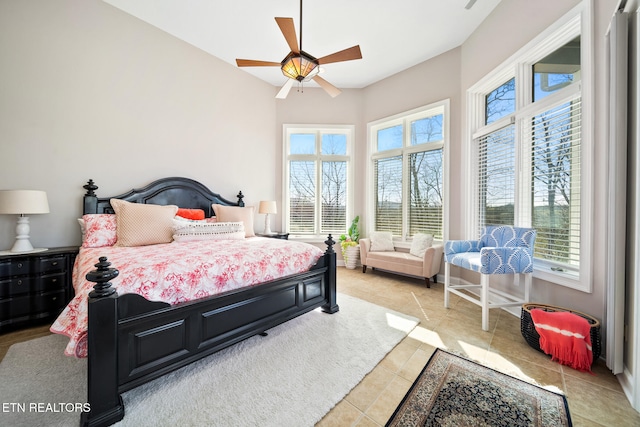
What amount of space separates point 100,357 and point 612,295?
10.5 ft

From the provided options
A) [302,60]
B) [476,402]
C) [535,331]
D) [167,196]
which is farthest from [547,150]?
[167,196]

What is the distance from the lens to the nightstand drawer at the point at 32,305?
7.43ft

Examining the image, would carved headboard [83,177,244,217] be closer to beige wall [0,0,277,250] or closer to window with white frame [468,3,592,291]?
beige wall [0,0,277,250]

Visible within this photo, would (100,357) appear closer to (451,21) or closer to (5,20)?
(5,20)

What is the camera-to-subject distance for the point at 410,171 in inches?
178

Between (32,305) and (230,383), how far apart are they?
7.62ft

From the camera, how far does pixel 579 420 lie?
137 centimetres

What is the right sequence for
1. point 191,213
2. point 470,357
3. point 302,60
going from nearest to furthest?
point 470,357 → point 302,60 → point 191,213

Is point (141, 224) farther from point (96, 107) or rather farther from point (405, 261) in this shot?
point (405, 261)

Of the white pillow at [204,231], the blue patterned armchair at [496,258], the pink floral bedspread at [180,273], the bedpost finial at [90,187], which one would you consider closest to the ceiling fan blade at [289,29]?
the pink floral bedspread at [180,273]

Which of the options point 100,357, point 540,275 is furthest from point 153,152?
point 540,275

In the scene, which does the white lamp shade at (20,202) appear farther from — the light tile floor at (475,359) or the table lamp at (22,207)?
the light tile floor at (475,359)

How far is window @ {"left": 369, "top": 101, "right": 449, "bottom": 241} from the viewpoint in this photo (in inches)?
163

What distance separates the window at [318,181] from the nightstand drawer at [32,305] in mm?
3340
